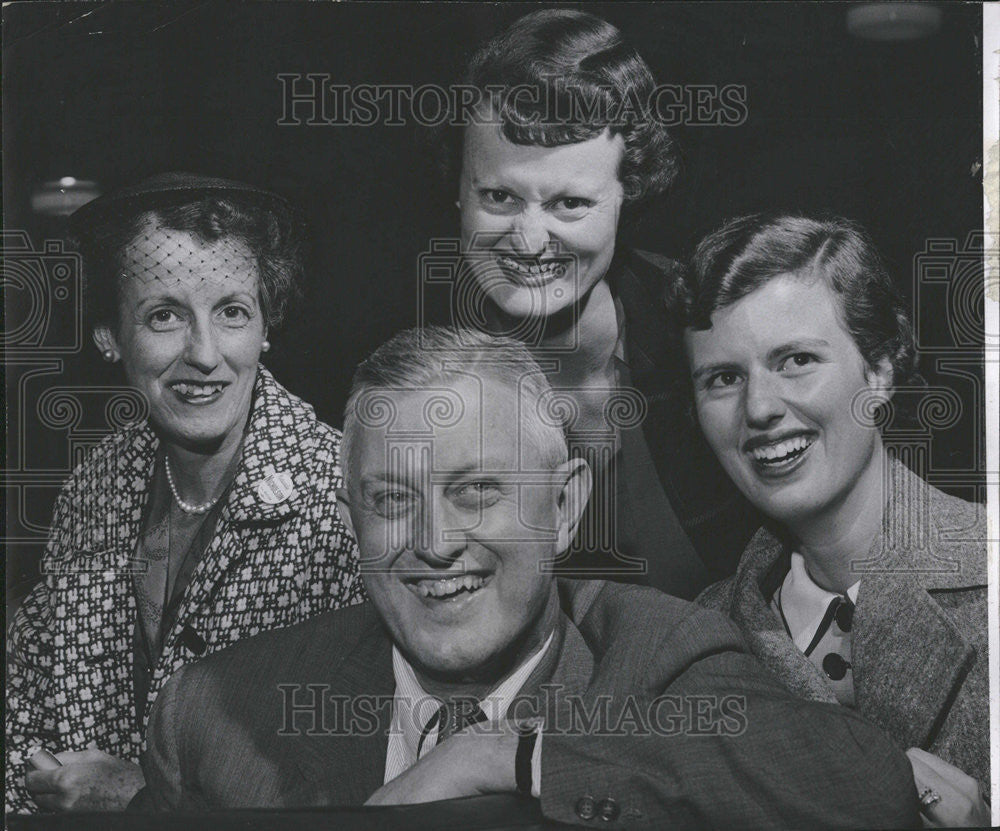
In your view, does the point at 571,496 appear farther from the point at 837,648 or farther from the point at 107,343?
the point at 107,343

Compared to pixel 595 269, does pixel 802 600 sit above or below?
below

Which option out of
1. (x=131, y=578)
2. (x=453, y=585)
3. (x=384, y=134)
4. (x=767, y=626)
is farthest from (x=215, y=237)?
(x=767, y=626)

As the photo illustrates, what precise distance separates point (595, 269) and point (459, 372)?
1.48ft

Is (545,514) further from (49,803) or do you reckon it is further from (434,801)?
(49,803)

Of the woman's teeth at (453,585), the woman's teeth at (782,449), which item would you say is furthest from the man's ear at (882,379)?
the woman's teeth at (453,585)

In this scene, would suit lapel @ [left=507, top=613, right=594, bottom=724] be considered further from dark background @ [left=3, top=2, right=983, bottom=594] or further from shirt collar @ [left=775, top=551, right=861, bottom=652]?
dark background @ [left=3, top=2, right=983, bottom=594]

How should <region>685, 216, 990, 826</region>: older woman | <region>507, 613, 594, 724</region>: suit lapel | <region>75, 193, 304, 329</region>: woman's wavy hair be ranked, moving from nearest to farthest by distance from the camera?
<region>507, 613, 594, 724</region>: suit lapel < <region>685, 216, 990, 826</region>: older woman < <region>75, 193, 304, 329</region>: woman's wavy hair

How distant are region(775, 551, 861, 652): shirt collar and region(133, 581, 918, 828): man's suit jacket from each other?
170 millimetres

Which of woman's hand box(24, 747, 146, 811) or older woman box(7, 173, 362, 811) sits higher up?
older woman box(7, 173, 362, 811)

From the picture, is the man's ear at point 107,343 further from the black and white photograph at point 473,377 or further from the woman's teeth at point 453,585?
the woman's teeth at point 453,585

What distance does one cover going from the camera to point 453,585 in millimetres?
2926

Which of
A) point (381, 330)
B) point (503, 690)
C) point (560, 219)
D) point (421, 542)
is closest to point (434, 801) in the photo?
point (503, 690)

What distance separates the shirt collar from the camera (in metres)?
3.06

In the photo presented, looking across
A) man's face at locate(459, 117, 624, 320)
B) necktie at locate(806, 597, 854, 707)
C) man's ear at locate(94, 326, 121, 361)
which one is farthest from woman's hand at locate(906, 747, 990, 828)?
man's ear at locate(94, 326, 121, 361)
